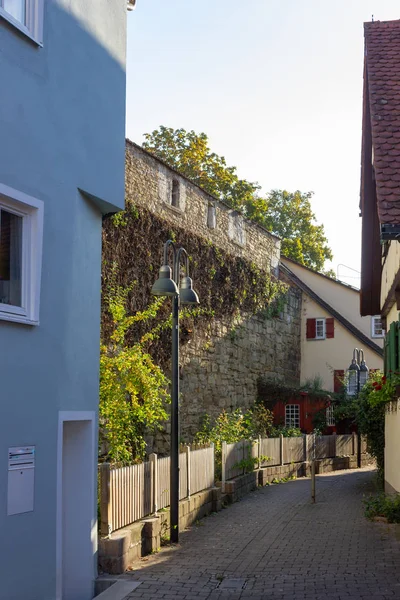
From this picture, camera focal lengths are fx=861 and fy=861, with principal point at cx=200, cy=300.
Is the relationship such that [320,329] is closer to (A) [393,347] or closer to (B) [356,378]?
(B) [356,378]

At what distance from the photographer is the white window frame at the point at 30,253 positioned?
7746 millimetres

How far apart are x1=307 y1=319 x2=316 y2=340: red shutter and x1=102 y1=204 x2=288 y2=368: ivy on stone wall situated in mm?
6296

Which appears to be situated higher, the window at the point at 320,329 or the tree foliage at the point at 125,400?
the window at the point at 320,329

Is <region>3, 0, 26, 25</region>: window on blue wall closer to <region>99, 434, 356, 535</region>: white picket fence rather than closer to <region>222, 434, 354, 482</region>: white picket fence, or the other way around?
<region>99, 434, 356, 535</region>: white picket fence

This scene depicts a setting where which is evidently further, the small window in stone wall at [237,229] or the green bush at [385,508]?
the small window in stone wall at [237,229]

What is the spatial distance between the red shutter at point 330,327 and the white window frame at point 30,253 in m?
25.1

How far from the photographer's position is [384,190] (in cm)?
949

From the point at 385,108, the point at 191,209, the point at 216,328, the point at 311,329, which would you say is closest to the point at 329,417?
the point at 311,329

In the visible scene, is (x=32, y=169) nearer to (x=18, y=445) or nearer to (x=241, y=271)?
(x=18, y=445)

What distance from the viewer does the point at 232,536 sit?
13.0 metres

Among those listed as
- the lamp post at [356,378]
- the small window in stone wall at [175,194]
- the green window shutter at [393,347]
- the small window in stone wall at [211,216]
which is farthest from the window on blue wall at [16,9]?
the small window in stone wall at [211,216]

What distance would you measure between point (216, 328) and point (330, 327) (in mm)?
10245

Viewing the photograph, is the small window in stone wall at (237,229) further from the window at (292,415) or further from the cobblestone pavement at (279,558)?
the cobblestone pavement at (279,558)

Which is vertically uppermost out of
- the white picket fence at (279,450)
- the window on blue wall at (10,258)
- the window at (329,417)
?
the window on blue wall at (10,258)
